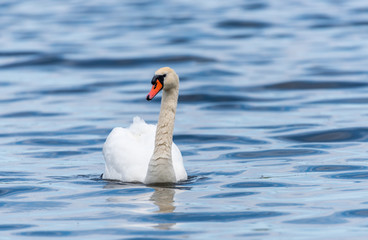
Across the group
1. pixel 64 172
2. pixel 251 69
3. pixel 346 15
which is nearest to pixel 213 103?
pixel 251 69

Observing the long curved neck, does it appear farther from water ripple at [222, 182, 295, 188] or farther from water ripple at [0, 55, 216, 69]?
water ripple at [0, 55, 216, 69]

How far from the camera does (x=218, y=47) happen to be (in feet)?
100

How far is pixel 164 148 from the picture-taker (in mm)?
11156

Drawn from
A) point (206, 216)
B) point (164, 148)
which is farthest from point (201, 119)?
point (206, 216)

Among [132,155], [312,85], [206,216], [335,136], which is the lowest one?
[335,136]

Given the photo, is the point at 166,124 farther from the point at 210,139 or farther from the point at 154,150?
the point at 210,139

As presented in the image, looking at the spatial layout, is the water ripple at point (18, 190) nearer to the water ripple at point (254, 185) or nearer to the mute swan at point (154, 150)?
the mute swan at point (154, 150)

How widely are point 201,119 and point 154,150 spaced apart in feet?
23.3

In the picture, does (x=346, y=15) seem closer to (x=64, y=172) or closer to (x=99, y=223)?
(x=64, y=172)

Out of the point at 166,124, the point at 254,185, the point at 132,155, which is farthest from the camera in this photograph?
the point at 132,155

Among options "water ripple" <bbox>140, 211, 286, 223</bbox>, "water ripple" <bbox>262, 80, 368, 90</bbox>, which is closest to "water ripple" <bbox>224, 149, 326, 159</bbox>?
"water ripple" <bbox>140, 211, 286, 223</bbox>

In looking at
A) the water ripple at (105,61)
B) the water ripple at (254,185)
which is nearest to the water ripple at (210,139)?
the water ripple at (254,185)

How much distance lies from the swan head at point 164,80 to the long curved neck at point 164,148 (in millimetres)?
137

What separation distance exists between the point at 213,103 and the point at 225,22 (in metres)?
16.4
